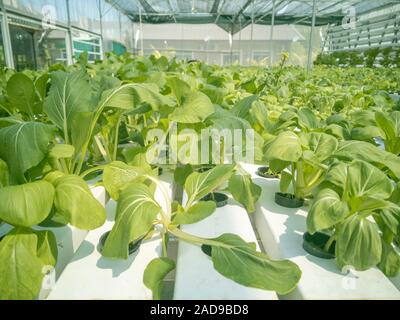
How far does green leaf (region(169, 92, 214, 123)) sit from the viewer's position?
42.4 inches

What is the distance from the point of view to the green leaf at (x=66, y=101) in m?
1.08

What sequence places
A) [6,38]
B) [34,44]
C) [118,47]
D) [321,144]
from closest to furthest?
[321,144]
[6,38]
[34,44]
[118,47]

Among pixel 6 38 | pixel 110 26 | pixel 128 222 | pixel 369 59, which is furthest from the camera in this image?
pixel 110 26

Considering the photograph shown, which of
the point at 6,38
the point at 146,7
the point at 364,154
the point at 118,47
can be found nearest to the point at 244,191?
the point at 364,154

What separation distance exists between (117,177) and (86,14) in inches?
508

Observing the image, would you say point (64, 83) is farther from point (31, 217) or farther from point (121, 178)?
point (31, 217)

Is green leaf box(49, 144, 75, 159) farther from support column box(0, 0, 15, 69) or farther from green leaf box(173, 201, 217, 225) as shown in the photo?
support column box(0, 0, 15, 69)

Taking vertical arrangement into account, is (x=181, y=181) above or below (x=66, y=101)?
below

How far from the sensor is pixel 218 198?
1175 mm

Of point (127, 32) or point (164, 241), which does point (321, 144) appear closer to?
point (164, 241)

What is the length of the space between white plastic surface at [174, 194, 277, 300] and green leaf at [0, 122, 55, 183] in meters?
0.43

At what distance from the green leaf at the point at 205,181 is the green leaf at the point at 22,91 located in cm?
67

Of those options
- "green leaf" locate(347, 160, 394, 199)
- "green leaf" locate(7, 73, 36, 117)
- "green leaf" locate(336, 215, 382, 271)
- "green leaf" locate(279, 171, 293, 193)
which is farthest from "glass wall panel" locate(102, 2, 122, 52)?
"green leaf" locate(336, 215, 382, 271)

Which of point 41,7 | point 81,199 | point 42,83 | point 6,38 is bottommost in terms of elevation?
point 81,199
